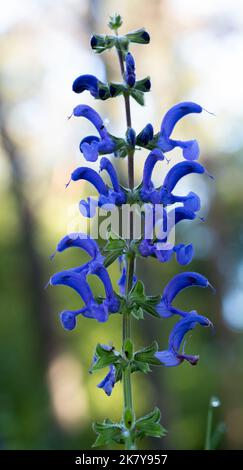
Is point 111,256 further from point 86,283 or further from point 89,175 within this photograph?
point 89,175

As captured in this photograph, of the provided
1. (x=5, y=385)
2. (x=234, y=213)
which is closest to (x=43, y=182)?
(x=234, y=213)

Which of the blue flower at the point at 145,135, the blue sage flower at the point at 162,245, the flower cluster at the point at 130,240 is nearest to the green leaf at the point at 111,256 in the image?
the flower cluster at the point at 130,240

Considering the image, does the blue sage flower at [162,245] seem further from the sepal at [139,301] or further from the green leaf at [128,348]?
the green leaf at [128,348]

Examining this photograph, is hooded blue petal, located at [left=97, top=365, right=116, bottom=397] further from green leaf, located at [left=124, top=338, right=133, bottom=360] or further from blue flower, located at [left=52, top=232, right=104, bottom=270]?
blue flower, located at [left=52, top=232, right=104, bottom=270]

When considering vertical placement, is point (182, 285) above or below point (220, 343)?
above

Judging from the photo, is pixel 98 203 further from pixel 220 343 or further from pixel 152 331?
pixel 220 343
